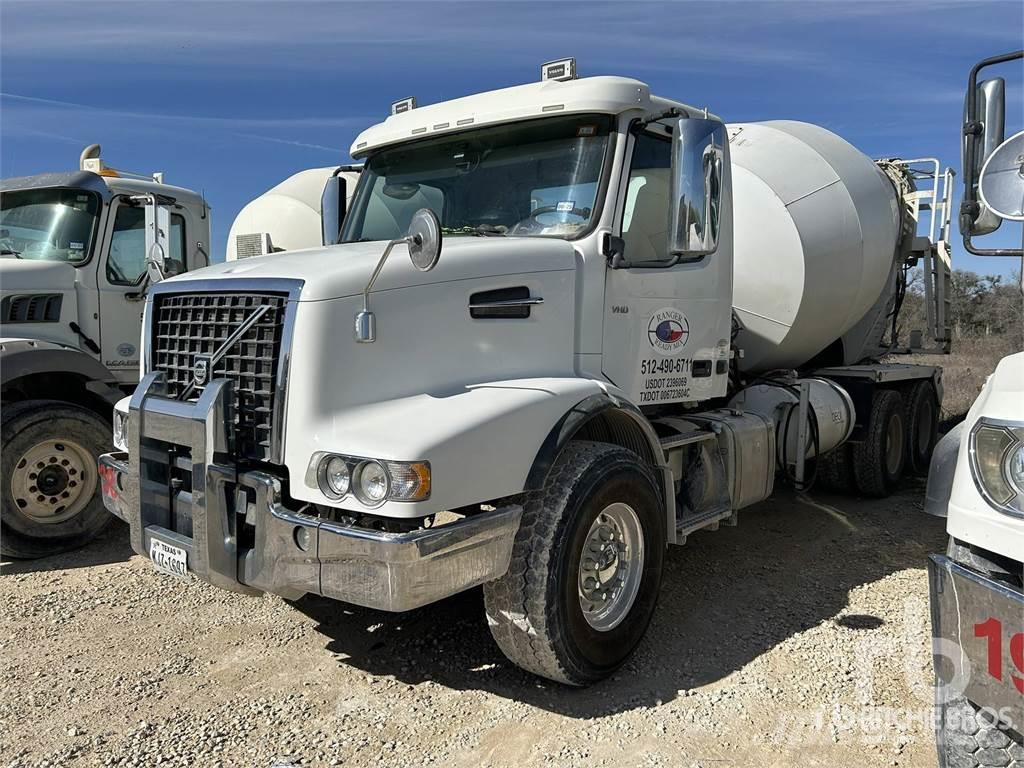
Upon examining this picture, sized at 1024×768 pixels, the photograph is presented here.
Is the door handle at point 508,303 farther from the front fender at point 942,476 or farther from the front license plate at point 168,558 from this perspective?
A: the front fender at point 942,476

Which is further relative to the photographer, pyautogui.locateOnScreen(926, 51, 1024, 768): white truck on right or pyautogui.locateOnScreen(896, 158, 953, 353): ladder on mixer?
pyautogui.locateOnScreen(896, 158, 953, 353): ladder on mixer

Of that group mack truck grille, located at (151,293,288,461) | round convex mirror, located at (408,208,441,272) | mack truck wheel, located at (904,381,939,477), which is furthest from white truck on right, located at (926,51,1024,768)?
mack truck wheel, located at (904,381,939,477)

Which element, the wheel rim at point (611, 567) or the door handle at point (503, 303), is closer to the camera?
the door handle at point (503, 303)

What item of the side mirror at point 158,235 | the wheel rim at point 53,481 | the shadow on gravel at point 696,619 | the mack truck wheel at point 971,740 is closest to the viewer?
the mack truck wheel at point 971,740

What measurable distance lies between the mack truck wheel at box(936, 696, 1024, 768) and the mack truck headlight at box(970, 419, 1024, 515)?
667 millimetres

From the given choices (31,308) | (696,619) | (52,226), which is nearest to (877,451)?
(696,619)

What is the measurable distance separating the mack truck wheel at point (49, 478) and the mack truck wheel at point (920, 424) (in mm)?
7567

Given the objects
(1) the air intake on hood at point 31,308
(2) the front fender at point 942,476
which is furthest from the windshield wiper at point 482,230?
(1) the air intake on hood at point 31,308

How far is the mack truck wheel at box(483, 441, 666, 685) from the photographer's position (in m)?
3.59

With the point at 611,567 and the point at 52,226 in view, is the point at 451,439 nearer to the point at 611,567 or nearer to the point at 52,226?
the point at 611,567

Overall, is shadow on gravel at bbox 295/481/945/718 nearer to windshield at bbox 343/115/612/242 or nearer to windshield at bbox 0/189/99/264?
windshield at bbox 343/115/612/242

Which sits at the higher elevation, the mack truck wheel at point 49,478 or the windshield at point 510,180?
the windshield at point 510,180

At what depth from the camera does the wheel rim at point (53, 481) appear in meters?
5.78

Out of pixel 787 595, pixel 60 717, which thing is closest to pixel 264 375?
pixel 60 717
